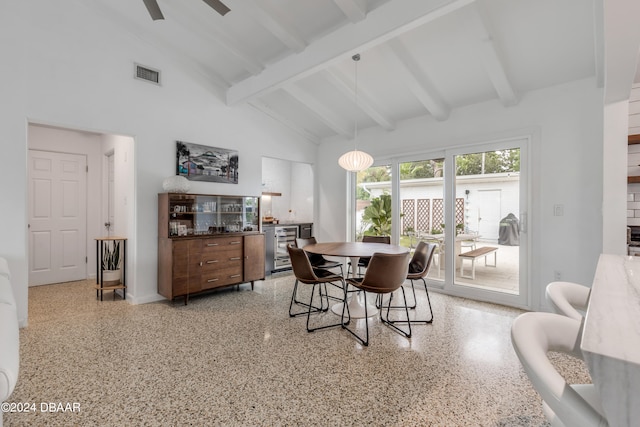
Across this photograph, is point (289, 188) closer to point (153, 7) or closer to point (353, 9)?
point (353, 9)

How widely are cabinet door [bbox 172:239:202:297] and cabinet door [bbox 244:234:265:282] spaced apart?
708mm

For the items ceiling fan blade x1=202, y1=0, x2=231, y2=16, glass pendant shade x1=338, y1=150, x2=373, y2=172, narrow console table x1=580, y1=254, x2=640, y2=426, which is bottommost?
narrow console table x1=580, y1=254, x2=640, y2=426

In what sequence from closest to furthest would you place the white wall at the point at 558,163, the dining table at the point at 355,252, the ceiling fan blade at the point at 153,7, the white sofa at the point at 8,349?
the white sofa at the point at 8,349
the ceiling fan blade at the point at 153,7
the dining table at the point at 355,252
the white wall at the point at 558,163

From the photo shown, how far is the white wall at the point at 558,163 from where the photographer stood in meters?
3.38

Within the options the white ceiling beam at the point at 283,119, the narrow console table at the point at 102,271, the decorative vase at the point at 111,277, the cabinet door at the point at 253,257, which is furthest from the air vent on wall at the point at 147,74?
the decorative vase at the point at 111,277

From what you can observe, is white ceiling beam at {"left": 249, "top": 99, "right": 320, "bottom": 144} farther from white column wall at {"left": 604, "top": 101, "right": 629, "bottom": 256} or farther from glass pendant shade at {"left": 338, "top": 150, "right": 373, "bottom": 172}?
white column wall at {"left": 604, "top": 101, "right": 629, "bottom": 256}

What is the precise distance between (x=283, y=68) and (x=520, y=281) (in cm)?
403

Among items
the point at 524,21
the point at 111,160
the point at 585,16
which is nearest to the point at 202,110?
the point at 111,160

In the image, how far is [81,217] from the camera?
5141mm

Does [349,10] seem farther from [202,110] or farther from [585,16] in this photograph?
[202,110]

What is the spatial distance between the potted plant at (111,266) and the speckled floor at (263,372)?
63 centimetres

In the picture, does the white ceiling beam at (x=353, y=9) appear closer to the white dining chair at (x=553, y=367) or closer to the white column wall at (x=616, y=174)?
the white column wall at (x=616, y=174)

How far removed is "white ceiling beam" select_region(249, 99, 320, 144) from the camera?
515 cm

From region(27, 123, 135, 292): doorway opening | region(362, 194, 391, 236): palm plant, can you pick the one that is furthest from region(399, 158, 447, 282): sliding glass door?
region(27, 123, 135, 292): doorway opening
